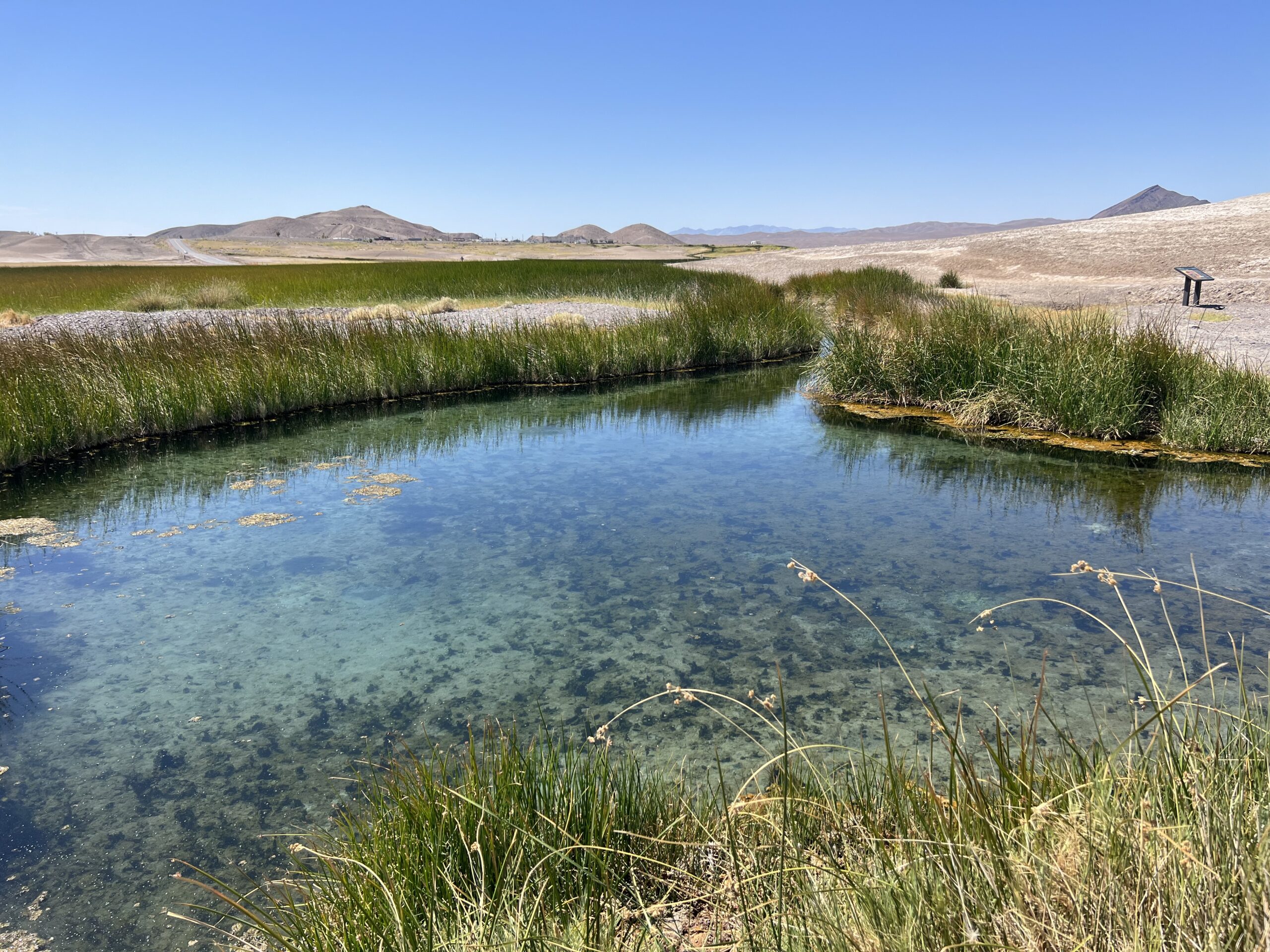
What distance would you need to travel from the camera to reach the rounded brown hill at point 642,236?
4469 inches

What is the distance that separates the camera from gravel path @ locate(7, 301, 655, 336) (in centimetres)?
1073

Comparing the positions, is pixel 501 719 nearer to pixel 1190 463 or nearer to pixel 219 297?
pixel 1190 463

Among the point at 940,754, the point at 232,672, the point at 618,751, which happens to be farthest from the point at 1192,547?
the point at 232,672

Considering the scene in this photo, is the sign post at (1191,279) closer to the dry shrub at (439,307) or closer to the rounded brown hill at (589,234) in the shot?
the dry shrub at (439,307)

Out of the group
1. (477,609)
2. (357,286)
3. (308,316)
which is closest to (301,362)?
(308,316)

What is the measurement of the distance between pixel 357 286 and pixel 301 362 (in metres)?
10.5

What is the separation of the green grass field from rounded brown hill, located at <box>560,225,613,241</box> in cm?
10097

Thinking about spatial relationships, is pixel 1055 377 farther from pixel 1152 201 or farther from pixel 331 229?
pixel 1152 201

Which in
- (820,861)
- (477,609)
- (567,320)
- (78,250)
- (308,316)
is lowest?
(477,609)

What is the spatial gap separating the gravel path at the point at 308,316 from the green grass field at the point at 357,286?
180cm

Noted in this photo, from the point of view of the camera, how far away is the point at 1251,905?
3.40 ft

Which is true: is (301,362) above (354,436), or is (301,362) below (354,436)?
above

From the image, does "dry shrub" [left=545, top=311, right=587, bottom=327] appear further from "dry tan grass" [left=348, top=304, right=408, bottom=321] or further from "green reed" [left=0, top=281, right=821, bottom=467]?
"dry tan grass" [left=348, top=304, right=408, bottom=321]

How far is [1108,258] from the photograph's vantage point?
20.8 meters
